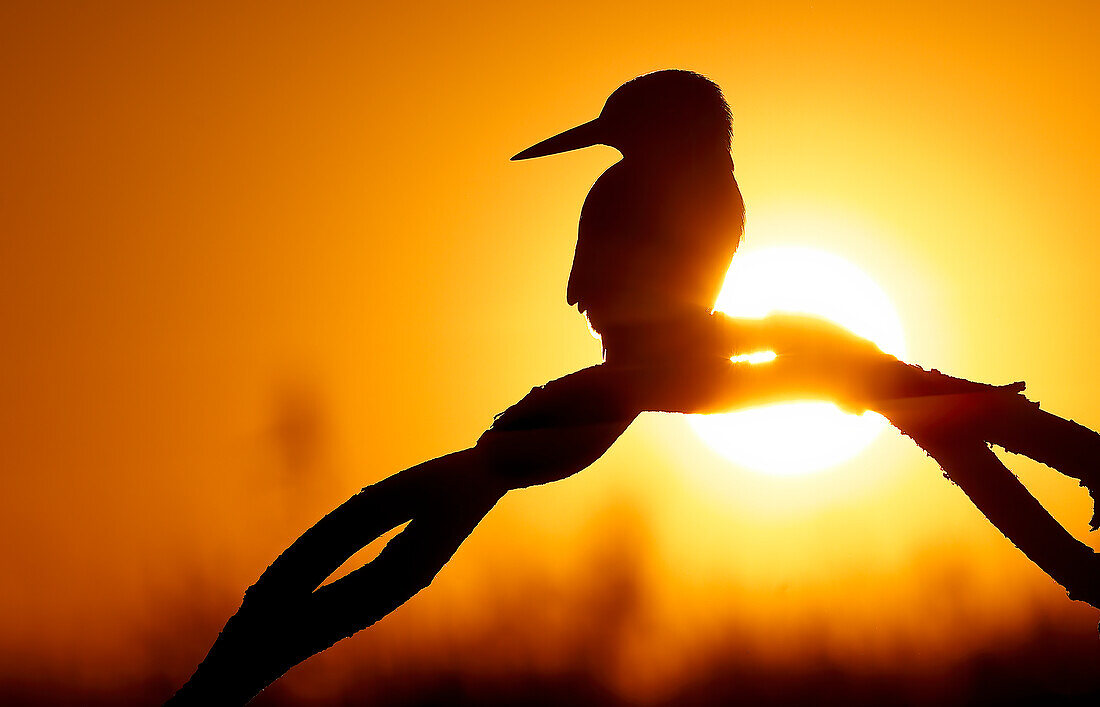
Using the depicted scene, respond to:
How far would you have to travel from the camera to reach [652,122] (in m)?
4.74

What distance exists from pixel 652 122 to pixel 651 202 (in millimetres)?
374

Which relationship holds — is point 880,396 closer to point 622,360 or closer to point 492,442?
point 622,360

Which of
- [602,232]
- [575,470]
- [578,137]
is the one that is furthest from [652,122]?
[575,470]

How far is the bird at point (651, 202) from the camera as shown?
467 cm

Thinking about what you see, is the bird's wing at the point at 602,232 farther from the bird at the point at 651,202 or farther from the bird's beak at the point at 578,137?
the bird's beak at the point at 578,137

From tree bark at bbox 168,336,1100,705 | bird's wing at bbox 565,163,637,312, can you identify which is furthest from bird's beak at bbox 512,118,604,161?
tree bark at bbox 168,336,1100,705

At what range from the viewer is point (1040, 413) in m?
3.84

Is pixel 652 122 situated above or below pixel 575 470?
above

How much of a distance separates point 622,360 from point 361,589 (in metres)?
1.25

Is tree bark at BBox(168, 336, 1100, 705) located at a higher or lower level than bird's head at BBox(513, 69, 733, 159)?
lower

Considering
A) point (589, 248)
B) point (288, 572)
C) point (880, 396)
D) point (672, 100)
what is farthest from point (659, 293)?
point (288, 572)

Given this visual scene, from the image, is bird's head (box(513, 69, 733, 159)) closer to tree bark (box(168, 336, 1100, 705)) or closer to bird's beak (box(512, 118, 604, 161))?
bird's beak (box(512, 118, 604, 161))

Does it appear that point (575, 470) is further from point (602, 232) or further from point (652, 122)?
point (652, 122)

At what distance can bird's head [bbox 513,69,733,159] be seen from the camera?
15.3 feet
